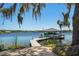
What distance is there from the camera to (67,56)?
3123 millimetres

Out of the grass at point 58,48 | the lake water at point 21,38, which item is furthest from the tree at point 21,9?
the grass at point 58,48

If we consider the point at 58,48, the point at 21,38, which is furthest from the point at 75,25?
the point at 21,38

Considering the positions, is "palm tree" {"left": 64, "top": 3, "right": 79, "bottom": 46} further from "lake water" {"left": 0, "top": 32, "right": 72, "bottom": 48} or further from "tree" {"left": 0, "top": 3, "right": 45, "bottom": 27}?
"tree" {"left": 0, "top": 3, "right": 45, "bottom": 27}

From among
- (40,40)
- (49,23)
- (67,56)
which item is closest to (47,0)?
(49,23)

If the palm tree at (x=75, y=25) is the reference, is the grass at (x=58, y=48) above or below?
below

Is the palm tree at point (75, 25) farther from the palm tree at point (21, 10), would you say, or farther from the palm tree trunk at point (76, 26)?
the palm tree at point (21, 10)

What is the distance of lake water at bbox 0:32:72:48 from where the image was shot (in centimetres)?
319

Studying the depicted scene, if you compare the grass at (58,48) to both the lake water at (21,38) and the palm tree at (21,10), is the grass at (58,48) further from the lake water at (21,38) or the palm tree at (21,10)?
the palm tree at (21,10)

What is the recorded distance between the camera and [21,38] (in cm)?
324

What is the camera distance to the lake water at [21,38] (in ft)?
10.5

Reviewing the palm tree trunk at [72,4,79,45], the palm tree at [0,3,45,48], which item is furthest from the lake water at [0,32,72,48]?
the palm tree at [0,3,45,48]

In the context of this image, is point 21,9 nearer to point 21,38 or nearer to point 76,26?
point 21,38

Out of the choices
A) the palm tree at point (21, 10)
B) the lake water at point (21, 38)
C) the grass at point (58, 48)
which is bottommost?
the grass at point (58, 48)

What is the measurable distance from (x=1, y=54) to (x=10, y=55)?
114 millimetres
